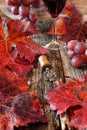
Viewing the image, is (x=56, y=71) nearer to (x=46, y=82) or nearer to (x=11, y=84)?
(x=46, y=82)

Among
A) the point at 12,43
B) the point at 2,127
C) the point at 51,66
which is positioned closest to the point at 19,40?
the point at 12,43

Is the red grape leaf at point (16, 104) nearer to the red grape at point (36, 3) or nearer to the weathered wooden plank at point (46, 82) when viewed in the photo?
the weathered wooden plank at point (46, 82)

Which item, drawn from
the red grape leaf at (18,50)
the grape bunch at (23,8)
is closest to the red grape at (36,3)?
the grape bunch at (23,8)

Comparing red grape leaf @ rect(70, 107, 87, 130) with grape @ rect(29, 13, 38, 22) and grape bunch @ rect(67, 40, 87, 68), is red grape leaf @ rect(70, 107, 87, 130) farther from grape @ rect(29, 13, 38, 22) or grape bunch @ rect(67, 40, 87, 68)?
grape @ rect(29, 13, 38, 22)

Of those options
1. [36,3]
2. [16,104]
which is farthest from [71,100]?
[36,3]

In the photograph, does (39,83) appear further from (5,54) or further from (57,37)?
(57,37)

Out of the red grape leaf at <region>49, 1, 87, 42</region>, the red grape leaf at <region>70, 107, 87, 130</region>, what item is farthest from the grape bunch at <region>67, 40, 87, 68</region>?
the red grape leaf at <region>70, 107, 87, 130</region>

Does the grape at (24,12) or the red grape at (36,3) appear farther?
the red grape at (36,3)
